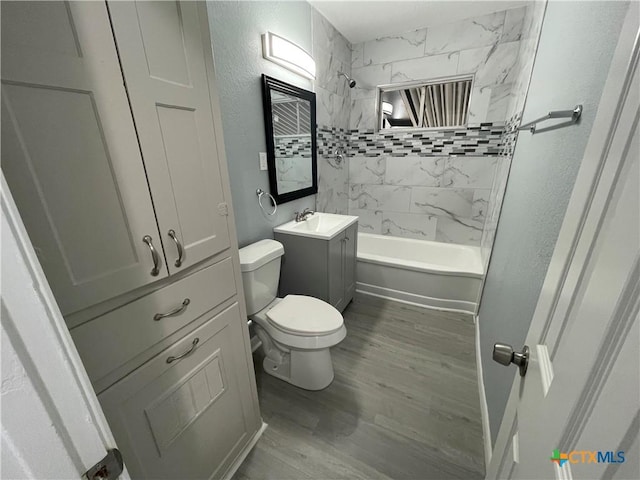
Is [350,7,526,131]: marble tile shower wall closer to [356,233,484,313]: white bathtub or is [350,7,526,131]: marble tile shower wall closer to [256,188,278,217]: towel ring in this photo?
[356,233,484,313]: white bathtub

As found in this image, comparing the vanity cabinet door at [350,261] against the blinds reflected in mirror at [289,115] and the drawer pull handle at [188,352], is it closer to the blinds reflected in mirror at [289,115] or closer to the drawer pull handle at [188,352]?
the blinds reflected in mirror at [289,115]

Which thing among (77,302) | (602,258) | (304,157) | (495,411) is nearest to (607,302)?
(602,258)

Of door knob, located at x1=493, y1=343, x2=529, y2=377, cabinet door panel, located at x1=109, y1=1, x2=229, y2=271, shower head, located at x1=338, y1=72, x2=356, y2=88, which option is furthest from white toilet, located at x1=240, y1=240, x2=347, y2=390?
shower head, located at x1=338, y1=72, x2=356, y2=88

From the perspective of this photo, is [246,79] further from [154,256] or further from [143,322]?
[143,322]

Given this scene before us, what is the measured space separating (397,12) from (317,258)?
216cm

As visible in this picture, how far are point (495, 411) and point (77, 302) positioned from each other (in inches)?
65.2

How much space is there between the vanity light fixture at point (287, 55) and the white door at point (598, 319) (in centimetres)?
177

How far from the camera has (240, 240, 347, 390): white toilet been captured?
146 centimetres

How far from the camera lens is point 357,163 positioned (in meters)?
3.13

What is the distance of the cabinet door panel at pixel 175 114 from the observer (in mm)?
648

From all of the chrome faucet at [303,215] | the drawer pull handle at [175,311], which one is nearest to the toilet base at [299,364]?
the drawer pull handle at [175,311]

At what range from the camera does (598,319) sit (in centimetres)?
35

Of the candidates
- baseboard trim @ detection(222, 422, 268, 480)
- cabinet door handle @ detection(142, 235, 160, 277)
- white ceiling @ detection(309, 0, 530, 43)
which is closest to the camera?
cabinet door handle @ detection(142, 235, 160, 277)

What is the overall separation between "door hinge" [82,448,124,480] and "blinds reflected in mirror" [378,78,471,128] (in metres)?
3.14
